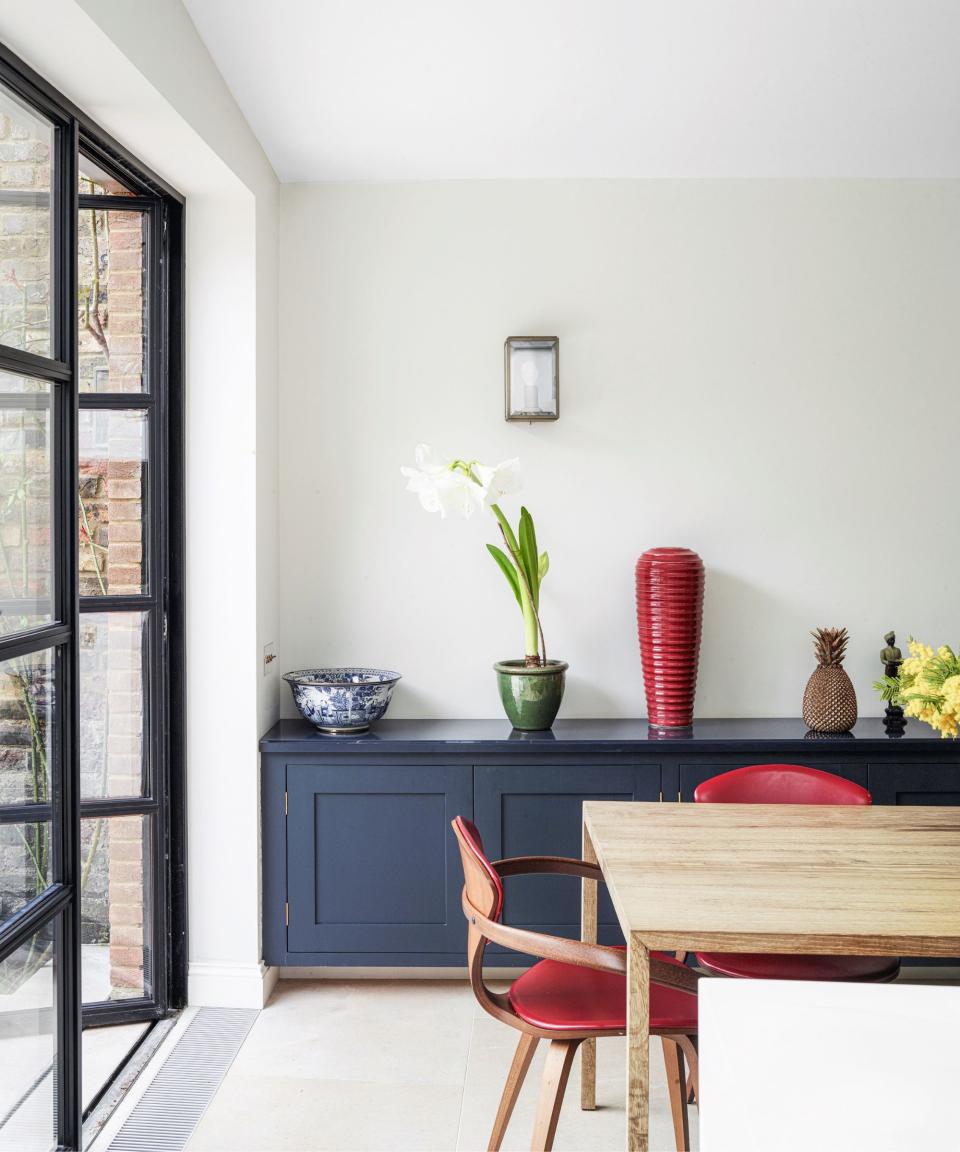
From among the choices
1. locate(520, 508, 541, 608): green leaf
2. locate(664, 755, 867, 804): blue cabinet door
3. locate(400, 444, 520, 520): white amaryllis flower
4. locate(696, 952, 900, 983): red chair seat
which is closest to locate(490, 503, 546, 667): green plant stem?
locate(520, 508, 541, 608): green leaf

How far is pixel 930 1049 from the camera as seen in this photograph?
3.98 ft

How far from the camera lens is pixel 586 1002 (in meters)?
1.92

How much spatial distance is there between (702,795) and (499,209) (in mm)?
2129

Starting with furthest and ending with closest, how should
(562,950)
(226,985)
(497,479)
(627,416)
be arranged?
1. (627,416)
2. (226,985)
3. (497,479)
4. (562,950)

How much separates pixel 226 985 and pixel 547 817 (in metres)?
1.14

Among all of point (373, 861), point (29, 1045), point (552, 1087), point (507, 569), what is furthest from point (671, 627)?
point (29, 1045)

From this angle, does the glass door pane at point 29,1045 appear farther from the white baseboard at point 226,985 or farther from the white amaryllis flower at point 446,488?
the white amaryllis flower at point 446,488

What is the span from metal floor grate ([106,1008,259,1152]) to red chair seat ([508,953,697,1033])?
986 mm

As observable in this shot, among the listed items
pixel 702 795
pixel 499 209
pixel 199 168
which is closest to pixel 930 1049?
pixel 702 795

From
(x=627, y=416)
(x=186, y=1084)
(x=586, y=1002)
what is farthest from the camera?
(x=627, y=416)

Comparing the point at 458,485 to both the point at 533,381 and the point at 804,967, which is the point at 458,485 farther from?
the point at 804,967

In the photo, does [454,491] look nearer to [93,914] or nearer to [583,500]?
[583,500]

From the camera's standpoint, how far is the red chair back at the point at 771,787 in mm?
2520

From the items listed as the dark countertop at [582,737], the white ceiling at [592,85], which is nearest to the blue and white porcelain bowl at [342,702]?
the dark countertop at [582,737]
